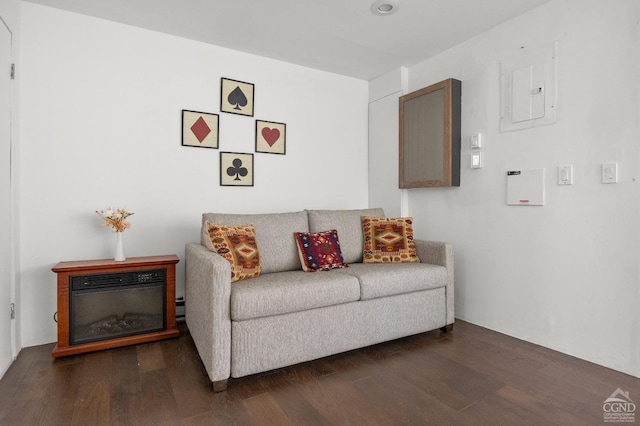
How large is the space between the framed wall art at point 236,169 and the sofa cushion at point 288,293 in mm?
1141

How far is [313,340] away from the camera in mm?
2184

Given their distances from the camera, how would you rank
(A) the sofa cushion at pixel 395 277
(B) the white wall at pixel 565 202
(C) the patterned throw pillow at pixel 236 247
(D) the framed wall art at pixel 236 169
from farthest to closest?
1. (D) the framed wall art at pixel 236 169
2. (A) the sofa cushion at pixel 395 277
3. (C) the patterned throw pillow at pixel 236 247
4. (B) the white wall at pixel 565 202

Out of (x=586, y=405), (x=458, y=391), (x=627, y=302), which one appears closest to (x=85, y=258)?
(x=458, y=391)

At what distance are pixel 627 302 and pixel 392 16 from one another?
246 cm

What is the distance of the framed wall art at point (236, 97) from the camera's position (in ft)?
10.6

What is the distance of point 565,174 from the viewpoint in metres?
2.38

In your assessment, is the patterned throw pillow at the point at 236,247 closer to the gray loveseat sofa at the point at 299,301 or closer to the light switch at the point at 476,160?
the gray loveseat sofa at the point at 299,301

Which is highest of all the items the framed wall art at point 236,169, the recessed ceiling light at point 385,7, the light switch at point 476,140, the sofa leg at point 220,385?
the recessed ceiling light at point 385,7

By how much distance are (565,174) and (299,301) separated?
1.96 metres

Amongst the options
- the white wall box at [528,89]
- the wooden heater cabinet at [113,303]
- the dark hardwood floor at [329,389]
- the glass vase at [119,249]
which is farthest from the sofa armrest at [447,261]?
the glass vase at [119,249]

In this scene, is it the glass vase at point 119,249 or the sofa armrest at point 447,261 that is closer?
the glass vase at point 119,249

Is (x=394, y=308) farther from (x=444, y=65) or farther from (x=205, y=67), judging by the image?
(x=205, y=67)

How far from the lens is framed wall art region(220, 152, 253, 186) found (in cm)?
322

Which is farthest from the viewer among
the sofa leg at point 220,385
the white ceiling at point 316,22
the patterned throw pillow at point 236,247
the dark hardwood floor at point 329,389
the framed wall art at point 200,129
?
the framed wall art at point 200,129
